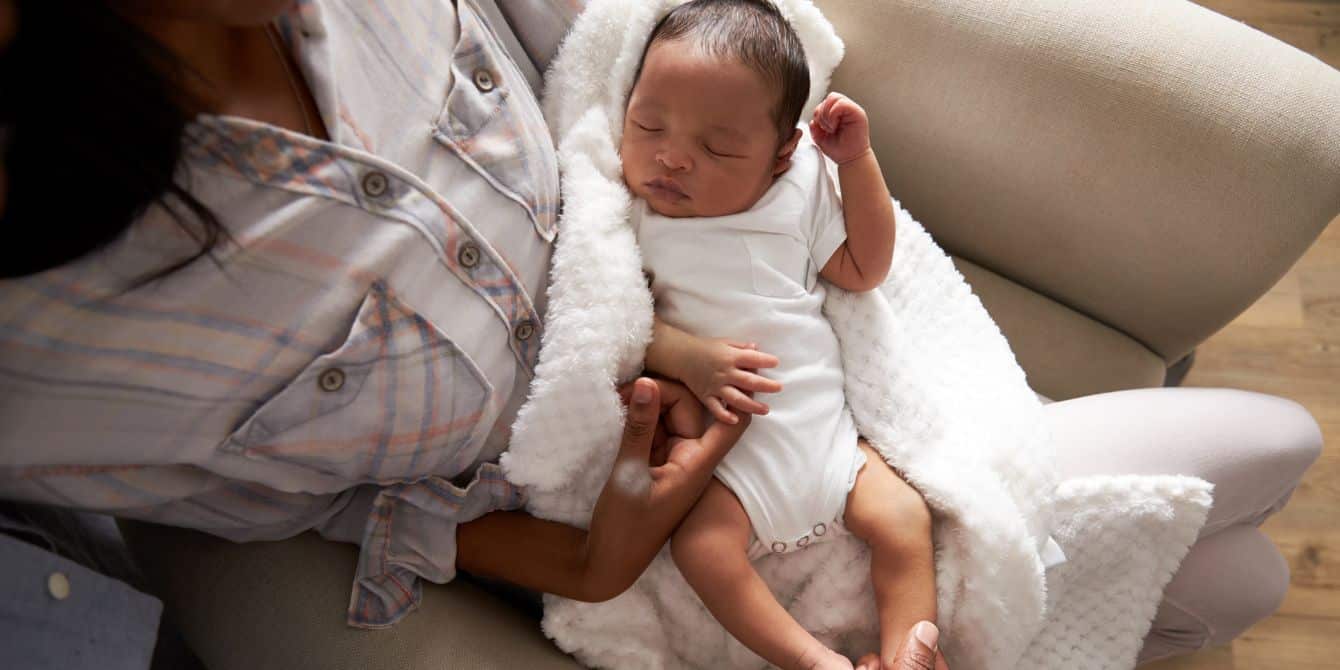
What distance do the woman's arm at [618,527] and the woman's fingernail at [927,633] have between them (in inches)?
9.8

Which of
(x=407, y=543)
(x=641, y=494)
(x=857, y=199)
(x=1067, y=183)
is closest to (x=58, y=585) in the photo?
(x=407, y=543)

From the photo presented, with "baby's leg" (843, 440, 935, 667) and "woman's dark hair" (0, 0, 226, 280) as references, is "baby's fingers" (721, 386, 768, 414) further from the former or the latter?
"woman's dark hair" (0, 0, 226, 280)

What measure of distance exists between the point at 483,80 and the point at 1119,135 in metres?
0.68

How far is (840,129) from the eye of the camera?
0.95m

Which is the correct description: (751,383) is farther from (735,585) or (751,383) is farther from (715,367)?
(735,585)

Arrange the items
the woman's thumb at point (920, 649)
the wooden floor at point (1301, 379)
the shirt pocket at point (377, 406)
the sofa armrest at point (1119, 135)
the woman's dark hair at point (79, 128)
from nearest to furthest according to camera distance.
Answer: the woman's dark hair at point (79, 128) → the shirt pocket at point (377, 406) → the woman's thumb at point (920, 649) → the sofa armrest at point (1119, 135) → the wooden floor at point (1301, 379)

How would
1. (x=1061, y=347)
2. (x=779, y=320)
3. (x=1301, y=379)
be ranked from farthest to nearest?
(x=1301, y=379) → (x=1061, y=347) → (x=779, y=320)

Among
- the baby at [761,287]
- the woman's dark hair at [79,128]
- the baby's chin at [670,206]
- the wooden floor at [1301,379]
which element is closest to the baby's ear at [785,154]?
the baby at [761,287]

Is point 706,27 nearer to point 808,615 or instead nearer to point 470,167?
point 470,167

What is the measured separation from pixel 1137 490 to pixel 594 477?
1.82 ft

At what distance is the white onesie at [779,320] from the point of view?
903 millimetres

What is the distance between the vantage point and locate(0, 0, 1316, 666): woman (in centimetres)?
60

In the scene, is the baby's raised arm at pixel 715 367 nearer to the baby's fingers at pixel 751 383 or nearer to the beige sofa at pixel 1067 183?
the baby's fingers at pixel 751 383

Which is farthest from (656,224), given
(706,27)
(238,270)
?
(238,270)
